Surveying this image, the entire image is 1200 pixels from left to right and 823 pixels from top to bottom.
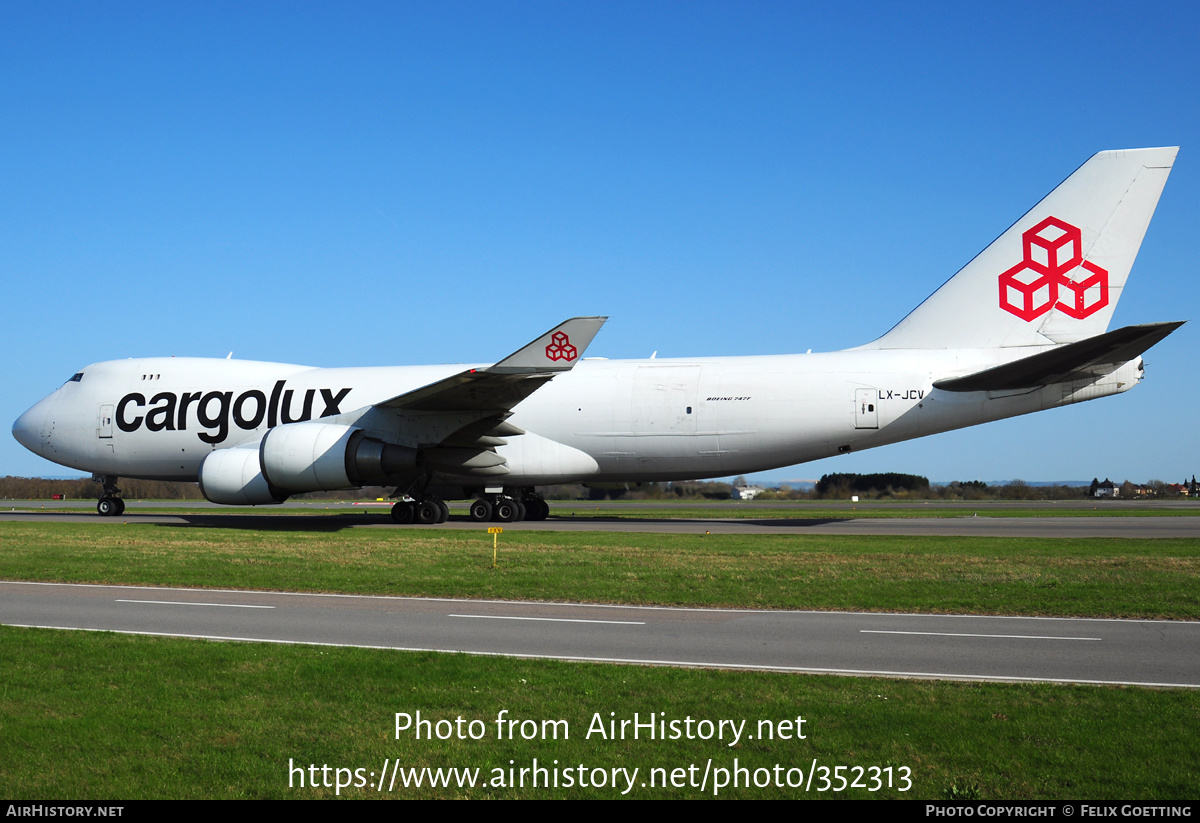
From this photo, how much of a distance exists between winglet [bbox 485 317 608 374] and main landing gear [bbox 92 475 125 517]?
55.3 ft

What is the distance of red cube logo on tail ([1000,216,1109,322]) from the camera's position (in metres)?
23.3

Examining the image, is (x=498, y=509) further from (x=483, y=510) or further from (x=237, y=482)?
(x=237, y=482)

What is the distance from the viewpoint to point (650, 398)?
87.7ft

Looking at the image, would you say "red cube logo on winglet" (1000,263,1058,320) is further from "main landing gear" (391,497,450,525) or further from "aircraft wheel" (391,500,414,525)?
Result: "aircraft wheel" (391,500,414,525)

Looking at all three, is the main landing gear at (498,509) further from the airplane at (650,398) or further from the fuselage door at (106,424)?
the fuselage door at (106,424)

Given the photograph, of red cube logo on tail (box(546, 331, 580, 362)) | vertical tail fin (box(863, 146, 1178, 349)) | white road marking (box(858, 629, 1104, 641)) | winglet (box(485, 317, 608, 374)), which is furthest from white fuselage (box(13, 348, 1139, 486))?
white road marking (box(858, 629, 1104, 641))

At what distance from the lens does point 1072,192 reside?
23.2 meters

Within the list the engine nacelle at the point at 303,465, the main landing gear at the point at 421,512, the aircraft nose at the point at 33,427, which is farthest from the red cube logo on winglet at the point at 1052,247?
the aircraft nose at the point at 33,427

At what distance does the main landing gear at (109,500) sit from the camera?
1235 inches

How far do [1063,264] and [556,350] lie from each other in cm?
1292

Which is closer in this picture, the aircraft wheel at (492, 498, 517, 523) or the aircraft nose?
the aircraft wheel at (492, 498, 517, 523)

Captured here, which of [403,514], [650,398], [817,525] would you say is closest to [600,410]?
[650,398]

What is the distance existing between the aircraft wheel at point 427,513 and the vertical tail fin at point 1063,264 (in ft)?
48.1

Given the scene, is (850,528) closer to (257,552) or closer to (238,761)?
(257,552)
